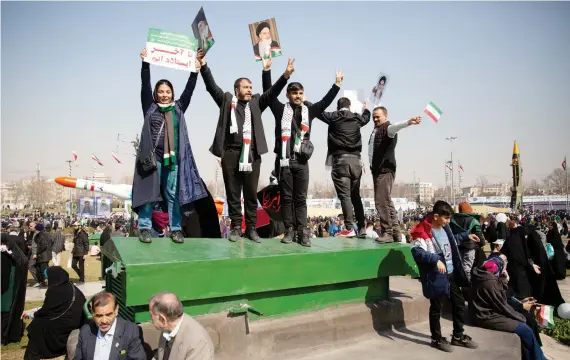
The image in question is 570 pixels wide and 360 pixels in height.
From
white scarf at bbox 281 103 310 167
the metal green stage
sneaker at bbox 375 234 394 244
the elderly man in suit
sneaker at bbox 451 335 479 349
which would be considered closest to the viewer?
the elderly man in suit

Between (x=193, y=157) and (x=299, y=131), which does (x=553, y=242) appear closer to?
(x=299, y=131)

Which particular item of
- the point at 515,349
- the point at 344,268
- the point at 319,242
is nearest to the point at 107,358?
the point at 344,268

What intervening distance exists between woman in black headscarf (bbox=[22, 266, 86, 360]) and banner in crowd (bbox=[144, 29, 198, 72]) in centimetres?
281

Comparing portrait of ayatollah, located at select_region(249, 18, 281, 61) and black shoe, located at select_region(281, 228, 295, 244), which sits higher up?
portrait of ayatollah, located at select_region(249, 18, 281, 61)

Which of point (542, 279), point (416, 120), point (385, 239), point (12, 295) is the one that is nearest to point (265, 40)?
point (416, 120)

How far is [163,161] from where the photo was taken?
5.27 meters

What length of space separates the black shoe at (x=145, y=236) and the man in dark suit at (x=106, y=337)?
1379 millimetres

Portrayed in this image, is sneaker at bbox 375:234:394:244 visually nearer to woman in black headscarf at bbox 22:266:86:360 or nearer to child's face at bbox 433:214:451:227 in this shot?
child's face at bbox 433:214:451:227

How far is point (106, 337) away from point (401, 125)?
15.8 feet

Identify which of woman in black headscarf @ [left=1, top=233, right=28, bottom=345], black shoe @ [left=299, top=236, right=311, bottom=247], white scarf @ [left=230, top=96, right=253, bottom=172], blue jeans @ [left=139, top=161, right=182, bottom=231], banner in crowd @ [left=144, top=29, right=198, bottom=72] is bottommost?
woman in black headscarf @ [left=1, top=233, right=28, bottom=345]

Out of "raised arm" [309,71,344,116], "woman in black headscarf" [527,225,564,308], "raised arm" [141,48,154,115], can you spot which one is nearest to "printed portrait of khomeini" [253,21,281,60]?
"raised arm" [309,71,344,116]

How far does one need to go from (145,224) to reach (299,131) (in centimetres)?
249

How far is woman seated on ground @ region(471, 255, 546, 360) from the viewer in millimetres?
5551

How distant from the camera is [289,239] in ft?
19.5
